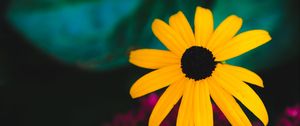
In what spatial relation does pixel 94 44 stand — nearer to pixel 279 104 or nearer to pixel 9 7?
pixel 9 7

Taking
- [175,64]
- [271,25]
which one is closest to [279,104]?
[271,25]

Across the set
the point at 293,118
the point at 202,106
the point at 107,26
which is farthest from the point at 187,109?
the point at 107,26

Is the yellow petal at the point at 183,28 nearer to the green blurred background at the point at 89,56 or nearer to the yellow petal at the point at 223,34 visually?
the yellow petal at the point at 223,34

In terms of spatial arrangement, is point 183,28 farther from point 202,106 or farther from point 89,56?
point 89,56

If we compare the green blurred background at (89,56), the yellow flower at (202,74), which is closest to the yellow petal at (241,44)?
the yellow flower at (202,74)

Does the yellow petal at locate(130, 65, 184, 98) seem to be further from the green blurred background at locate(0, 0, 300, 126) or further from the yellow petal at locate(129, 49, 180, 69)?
the green blurred background at locate(0, 0, 300, 126)

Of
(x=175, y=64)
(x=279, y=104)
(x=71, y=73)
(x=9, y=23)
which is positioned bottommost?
(x=279, y=104)

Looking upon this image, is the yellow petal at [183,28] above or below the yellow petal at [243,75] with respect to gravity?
above

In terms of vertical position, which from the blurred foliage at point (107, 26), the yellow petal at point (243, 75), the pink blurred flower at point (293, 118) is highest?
the blurred foliage at point (107, 26)

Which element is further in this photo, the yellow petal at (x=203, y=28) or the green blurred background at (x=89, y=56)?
the green blurred background at (x=89, y=56)
